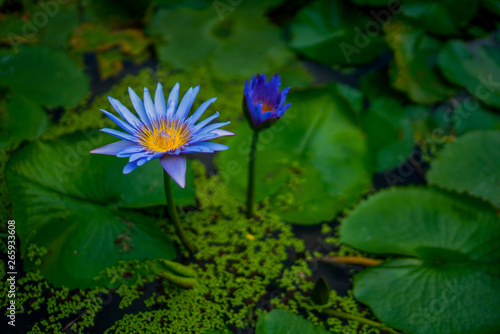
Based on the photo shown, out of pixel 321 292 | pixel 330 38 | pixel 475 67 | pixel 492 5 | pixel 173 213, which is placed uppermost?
pixel 492 5

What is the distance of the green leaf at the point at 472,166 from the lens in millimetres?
2184

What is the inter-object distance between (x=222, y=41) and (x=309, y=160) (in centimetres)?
120

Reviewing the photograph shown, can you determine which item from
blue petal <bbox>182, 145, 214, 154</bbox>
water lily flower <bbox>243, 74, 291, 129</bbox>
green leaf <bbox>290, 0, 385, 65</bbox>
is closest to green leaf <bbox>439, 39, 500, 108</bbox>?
green leaf <bbox>290, 0, 385, 65</bbox>

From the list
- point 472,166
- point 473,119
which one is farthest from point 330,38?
point 472,166

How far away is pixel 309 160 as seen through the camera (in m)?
2.23

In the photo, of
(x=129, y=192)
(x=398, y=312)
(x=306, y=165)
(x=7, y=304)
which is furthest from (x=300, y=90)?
(x=7, y=304)

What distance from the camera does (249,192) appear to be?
204cm

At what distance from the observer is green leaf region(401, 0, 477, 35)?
2770 mm

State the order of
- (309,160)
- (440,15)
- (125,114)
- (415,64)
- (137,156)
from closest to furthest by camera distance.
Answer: (137,156), (125,114), (309,160), (415,64), (440,15)

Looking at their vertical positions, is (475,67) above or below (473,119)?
above

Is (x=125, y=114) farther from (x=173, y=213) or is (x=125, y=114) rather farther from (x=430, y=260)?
(x=430, y=260)

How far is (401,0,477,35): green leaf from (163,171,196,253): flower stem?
A: 2.19 meters

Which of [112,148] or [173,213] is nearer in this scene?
[112,148]

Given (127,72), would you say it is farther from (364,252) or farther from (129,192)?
(364,252)
